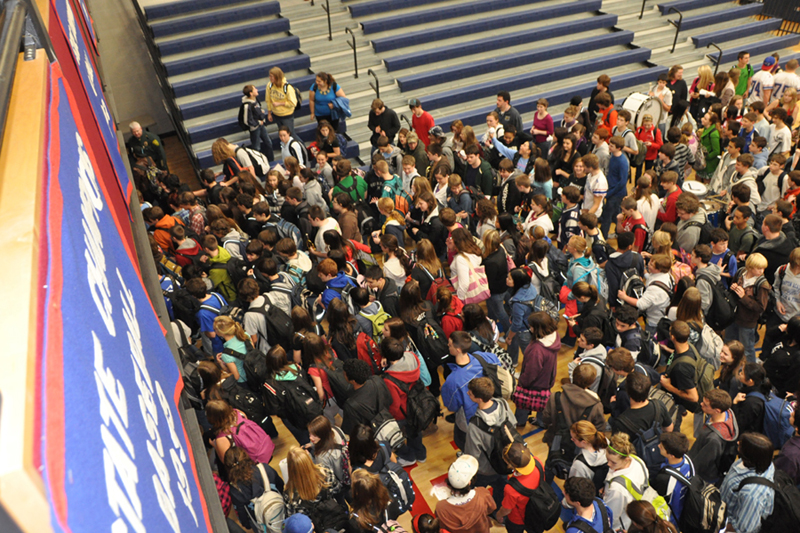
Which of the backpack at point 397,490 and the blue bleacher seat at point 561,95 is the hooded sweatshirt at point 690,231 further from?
the blue bleacher seat at point 561,95

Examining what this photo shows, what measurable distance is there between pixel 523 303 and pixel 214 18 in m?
9.58

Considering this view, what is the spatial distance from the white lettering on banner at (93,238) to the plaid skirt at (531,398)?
4226 mm

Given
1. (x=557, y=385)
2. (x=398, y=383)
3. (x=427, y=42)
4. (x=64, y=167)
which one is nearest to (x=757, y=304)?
(x=557, y=385)

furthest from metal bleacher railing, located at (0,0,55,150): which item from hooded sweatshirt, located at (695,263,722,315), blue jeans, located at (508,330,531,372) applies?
hooded sweatshirt, located at (695,263,722,315)

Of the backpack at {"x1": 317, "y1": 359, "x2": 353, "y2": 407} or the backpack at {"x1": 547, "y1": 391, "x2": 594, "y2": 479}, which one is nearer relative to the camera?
the backpack at {"x1": 547, "y1": 391, "x2": 594, "y2": 479}

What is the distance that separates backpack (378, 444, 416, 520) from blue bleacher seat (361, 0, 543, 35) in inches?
414

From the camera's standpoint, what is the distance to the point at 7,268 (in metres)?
0.70

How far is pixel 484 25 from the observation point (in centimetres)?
1270

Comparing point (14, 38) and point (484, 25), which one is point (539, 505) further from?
point (484, 25)

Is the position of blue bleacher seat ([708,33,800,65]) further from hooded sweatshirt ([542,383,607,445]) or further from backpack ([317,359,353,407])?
backpack ([317,359,353,407])

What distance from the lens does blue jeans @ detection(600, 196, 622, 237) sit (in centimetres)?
787

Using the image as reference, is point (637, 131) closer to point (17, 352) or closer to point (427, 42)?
point (427, 42)

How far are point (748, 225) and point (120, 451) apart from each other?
6.73 meters

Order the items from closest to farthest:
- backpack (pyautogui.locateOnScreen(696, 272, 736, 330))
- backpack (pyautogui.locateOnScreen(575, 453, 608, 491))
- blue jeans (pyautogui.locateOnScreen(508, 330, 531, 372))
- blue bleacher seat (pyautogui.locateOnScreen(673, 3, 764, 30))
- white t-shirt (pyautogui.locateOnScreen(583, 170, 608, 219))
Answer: backpack (pyautogui.locateOnScreen(575, 453, 608, 491)), backpack (pyautogui.locateOnScreen(696, 272, 736, 330)), blue jeans (pyautogui.locateOnScreen(508, 330, 531, 372)), white t-shirt (pyautogui.locateOnScreen(583, 170, 608, 219)), blue bleacher seat (pyautogui.locateOnScreen(673, 3, 764, 30))
